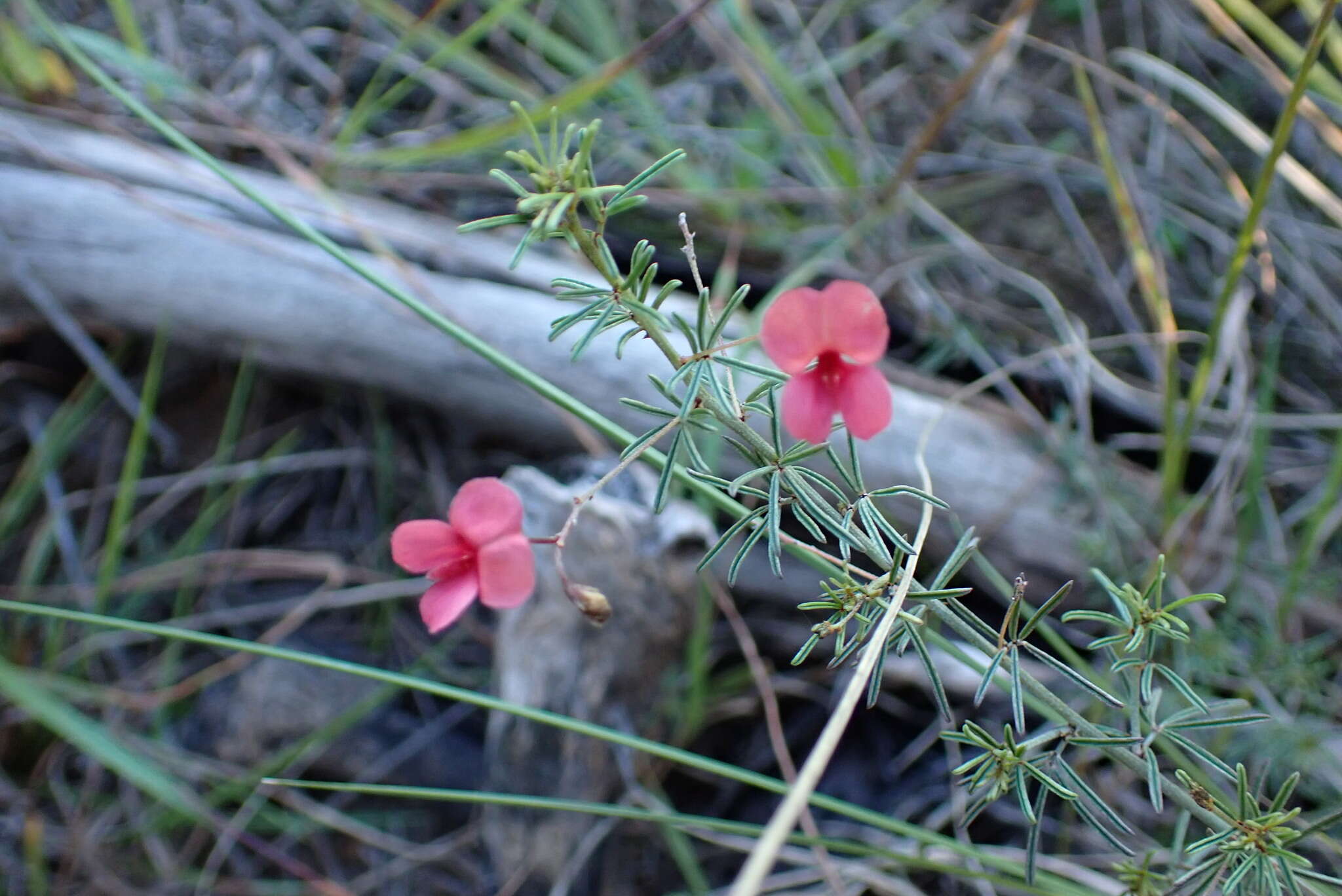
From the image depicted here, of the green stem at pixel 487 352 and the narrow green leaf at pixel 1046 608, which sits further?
the green stem at pixel 487 352

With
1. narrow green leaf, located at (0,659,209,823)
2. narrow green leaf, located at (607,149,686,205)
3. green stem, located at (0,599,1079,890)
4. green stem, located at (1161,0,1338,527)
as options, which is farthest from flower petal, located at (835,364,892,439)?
narrow green leaf, located at (0,659,209,823)

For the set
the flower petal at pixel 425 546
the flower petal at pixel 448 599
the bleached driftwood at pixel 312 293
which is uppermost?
the flower petal at pixel 425 546

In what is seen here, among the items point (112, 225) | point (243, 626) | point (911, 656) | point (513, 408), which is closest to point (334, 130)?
point (112, 225)

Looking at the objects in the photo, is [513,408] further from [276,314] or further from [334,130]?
[334,130]

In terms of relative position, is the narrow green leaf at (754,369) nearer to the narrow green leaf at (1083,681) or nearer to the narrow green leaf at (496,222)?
the narrow green leaf at (496,222)

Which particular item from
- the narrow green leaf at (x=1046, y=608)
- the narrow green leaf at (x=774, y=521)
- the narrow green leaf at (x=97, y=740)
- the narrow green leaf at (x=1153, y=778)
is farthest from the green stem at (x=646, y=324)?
the narrow green leaf at (x=97, y=740)
